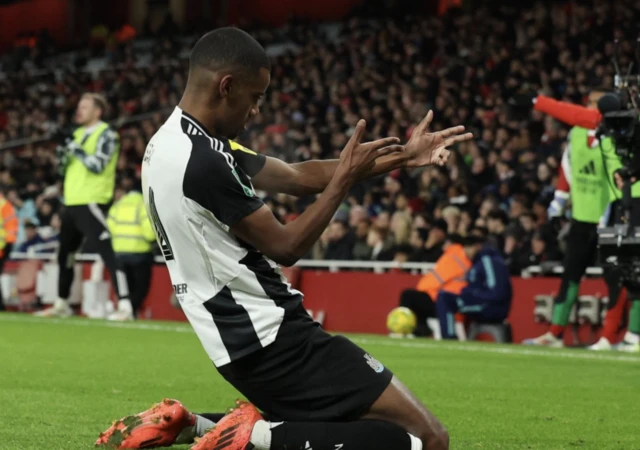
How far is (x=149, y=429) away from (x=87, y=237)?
979 cm

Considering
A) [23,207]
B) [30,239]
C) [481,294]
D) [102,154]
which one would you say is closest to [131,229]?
[102,154]

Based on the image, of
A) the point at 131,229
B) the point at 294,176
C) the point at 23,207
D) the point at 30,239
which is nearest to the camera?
the point at 294,176

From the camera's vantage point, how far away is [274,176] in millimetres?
5332

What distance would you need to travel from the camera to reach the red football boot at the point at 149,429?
5.25 m

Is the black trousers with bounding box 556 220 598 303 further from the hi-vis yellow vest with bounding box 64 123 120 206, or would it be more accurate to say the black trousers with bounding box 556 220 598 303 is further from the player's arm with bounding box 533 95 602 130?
the hi-vis yellow vest with bounding box 64 123 120 206

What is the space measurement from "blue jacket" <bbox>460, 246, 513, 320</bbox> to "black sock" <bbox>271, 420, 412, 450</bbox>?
9667 millimetres

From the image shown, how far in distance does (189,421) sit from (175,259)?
1010 millimetres

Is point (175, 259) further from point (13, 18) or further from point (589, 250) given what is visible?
point (13, 18)

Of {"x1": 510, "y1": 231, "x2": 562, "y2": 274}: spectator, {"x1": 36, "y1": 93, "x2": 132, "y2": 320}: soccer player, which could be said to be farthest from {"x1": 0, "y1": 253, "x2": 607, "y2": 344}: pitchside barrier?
{"x1": 36, "y1": 93, "x2": 132, "y2": 320}: soccer player

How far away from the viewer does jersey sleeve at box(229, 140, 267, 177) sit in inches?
200

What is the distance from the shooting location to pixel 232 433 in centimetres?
467

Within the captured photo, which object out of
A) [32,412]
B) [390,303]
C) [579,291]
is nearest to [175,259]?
[32,412]

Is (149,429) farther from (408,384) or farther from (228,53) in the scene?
(408,384)

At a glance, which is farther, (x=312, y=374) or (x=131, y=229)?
(x=131, y=229)
